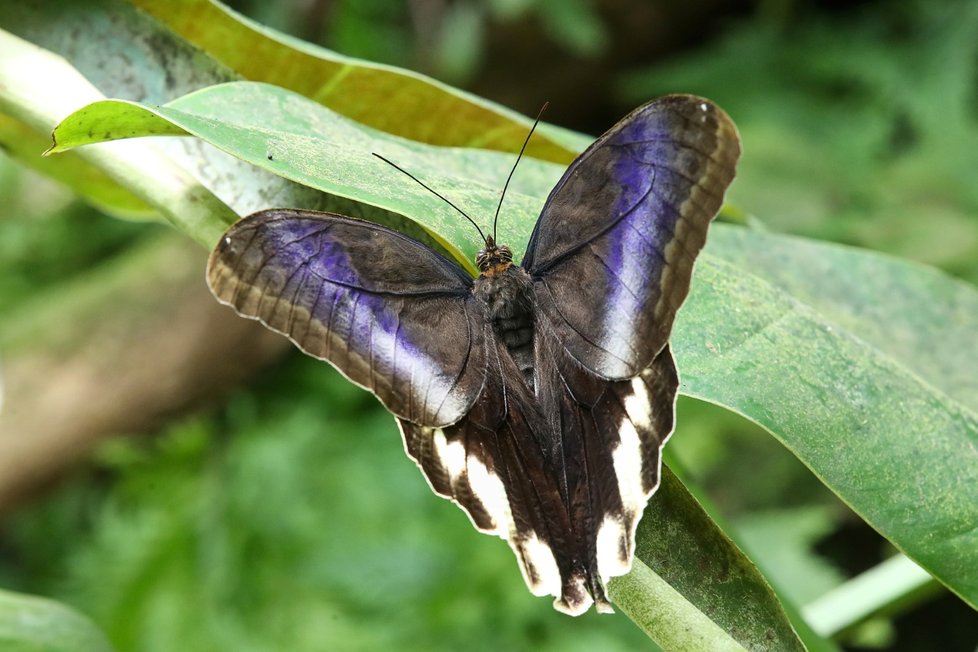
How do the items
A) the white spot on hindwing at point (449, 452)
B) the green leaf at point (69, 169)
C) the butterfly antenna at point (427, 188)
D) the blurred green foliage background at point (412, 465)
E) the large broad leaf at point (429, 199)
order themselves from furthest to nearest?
the blurred green foliage background at point (412, 465) < the green leaf at point (69, 169) < the white spot on hindwing at point (449, 452) < the butterfly antenna at point (427, 188) < the large broad leaf at point (429, 199)

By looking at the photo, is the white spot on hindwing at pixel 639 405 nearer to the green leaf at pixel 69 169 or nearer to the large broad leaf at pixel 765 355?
the large broad leaf at pixel 765 355

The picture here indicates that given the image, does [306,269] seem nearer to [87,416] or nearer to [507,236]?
[507,236]

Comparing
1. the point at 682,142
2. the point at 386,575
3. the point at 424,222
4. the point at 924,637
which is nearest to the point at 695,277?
the point at 682,142

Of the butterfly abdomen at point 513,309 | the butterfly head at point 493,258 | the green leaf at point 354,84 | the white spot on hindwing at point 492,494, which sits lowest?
the white spot on hindwing at point 492,494

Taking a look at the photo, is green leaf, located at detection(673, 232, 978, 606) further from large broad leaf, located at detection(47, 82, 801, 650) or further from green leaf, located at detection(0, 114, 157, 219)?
green leaf, located at detection(0, 114, 157, 219)

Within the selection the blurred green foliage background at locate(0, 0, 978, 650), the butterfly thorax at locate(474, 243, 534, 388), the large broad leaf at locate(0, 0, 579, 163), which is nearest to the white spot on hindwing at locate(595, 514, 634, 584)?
the butterfly thorax at locate(474, 243, 534, 388)

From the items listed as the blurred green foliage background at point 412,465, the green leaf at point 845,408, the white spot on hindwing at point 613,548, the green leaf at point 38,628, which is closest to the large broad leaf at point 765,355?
the green leaf at point 845,408

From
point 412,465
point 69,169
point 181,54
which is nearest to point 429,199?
point 181,54
